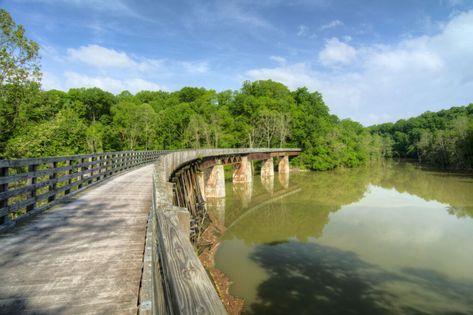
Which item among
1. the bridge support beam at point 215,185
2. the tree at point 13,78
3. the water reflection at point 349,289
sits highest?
the tree at point 13,78

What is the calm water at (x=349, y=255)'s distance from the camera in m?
9.77

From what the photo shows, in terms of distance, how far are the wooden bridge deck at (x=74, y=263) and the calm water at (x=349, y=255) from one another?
5.83 m

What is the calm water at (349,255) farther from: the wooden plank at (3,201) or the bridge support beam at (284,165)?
the bridge support beam at (284,165)

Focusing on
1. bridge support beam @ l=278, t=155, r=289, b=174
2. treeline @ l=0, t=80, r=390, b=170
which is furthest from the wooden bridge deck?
bridge support beam @ l=278, t=155, r=289, b=174

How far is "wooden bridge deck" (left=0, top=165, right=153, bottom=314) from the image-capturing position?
9.86 ft

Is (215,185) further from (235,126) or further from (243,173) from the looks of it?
(235,126)

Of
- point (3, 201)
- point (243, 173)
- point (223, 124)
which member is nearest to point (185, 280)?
point (3, 201)

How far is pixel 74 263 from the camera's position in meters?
3.99

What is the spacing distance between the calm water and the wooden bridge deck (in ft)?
19.1

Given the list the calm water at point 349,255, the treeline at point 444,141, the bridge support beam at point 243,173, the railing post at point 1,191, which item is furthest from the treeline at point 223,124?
the railing post at point 1,191

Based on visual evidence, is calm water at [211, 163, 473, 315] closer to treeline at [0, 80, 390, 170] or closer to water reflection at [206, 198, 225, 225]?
water reflection at [206, 198, 225, 225]

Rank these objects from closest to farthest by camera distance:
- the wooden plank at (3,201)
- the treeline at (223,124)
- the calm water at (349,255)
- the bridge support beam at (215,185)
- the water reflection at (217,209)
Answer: the wooden plank at (3,201)
the calm water at (349,255)
the water reflection at (217,209)
the bridge support beam at (215,185)
the treeline at (223,124)

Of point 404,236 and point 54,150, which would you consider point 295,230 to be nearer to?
point 404,236

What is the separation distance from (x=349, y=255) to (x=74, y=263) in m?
12.8
